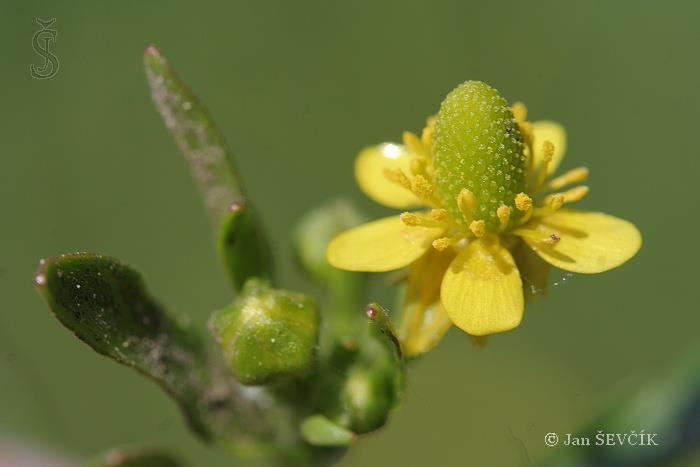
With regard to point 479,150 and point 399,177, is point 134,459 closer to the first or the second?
point 399,177

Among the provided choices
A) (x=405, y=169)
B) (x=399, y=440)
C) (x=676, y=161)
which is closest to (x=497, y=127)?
(x=405, y=169)

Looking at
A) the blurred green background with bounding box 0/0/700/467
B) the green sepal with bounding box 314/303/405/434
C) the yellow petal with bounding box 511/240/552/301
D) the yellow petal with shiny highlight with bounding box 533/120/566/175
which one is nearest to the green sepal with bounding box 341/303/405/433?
the green sepal with bounding box 314/303/405/434

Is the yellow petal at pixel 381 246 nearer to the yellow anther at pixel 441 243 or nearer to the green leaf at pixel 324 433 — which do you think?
the yellow anther at pixel 441 243

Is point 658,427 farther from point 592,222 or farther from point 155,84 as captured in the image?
point 155,84

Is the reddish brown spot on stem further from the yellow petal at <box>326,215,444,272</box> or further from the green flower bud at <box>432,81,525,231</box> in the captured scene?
the green flower bud at <box>432,81,525,231</box>

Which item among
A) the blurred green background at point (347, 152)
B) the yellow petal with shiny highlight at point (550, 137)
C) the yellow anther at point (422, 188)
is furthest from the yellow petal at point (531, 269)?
the blurred green background at point (347, 152)
